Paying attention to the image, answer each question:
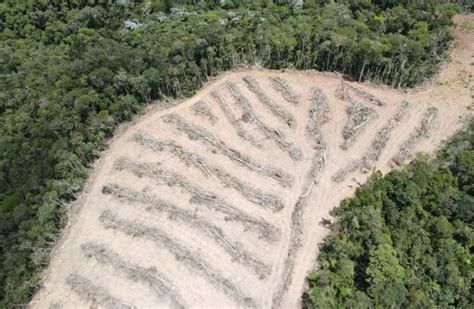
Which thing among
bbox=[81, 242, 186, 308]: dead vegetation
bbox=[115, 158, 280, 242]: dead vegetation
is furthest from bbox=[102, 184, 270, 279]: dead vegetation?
bbox=[81, 242, 186, 308]: dead vegetation

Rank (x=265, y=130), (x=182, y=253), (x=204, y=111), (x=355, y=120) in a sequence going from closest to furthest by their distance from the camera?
(x=182, y=253) < (x=265, y=130) < (x=355, y=120) < (x=204, y=111)

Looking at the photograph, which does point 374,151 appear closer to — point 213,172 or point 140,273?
point 213,172

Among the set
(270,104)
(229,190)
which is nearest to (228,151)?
(229,190)

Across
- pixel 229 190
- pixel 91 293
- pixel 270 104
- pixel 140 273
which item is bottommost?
pixel 91 293

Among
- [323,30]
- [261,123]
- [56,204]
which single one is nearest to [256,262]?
[261,123]

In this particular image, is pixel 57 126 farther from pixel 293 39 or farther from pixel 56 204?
pixel 293 39

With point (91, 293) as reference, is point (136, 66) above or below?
above
